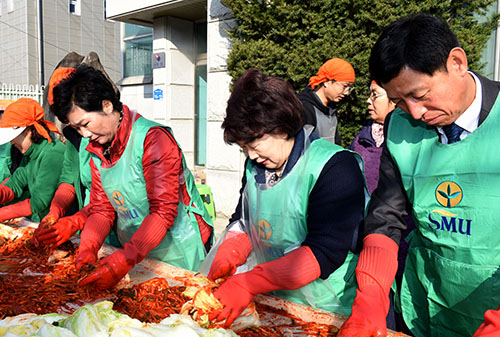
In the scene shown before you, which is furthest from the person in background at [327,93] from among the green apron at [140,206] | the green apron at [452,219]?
the green apron at [452,219]

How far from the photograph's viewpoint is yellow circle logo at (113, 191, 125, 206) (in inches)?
91.4

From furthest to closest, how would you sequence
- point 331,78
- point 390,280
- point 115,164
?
1. point 331,78
2. point 115,164
3. point 390,280

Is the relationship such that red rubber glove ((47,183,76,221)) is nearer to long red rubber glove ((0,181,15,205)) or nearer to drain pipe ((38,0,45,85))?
long red rubber glove ((0,181,15,205))

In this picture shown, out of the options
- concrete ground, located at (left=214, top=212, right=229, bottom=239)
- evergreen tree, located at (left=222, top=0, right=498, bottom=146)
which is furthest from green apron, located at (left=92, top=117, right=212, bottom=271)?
concrete ground, located at (left=214, top=212, right=229, bottom=239)

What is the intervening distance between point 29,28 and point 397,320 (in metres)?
22.6

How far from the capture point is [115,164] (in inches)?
90.0

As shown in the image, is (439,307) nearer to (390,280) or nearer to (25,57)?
(390,280)

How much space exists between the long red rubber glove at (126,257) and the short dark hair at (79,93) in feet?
2.30

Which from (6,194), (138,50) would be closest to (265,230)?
(6,194)

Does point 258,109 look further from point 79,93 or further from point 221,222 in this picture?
point 221,222

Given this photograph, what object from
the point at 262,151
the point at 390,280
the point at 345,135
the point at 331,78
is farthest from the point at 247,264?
the point at 345,135

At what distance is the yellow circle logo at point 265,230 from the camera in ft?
6.01

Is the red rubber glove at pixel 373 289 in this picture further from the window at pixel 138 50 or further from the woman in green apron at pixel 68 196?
the window at pixel 138 50

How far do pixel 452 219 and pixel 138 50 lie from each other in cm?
919
